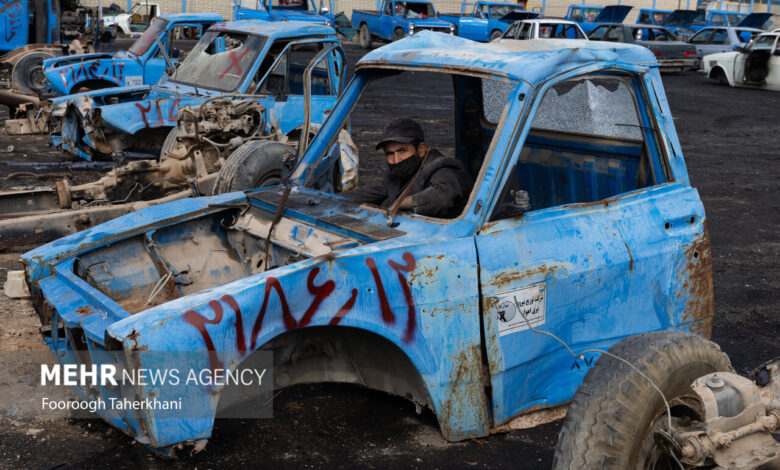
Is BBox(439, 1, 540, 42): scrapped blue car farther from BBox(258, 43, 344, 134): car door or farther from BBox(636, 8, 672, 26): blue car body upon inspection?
BBox(258, 43, 344, 134): car door

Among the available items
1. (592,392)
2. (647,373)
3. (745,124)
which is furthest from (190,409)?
(745,124)

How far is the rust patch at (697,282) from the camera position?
13.1 feet

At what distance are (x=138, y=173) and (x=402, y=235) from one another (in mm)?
4388

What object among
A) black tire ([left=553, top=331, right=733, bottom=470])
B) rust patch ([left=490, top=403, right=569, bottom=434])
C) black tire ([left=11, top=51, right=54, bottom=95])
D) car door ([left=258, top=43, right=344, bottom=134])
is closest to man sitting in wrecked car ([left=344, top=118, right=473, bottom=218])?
rust patch ([left=490, top=403, right=569, bottom=434])

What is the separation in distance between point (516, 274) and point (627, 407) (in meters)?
0.97

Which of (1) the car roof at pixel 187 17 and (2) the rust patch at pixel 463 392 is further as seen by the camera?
(1) the car roof at pixel 187 17

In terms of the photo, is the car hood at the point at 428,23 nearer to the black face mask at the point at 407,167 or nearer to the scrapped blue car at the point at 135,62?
the scrapped blue car at the point at 135,62

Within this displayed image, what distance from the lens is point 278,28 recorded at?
8914 millimetres

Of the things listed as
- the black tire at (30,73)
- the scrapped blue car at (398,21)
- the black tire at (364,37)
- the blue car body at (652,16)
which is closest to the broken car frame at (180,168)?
the black tire at (30,73)

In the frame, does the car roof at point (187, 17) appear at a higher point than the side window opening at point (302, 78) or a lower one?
higher

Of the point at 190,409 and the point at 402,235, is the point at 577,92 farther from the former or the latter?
the point at 190,409

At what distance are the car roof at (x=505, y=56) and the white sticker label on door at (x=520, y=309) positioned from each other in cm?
93

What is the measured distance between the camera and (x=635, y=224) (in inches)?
152

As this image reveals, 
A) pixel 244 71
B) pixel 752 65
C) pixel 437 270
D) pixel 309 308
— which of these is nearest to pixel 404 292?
pixel 437 270
